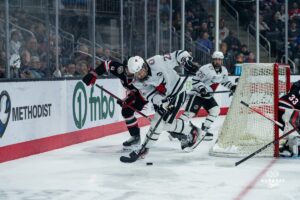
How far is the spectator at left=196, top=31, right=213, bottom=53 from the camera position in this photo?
12519mm

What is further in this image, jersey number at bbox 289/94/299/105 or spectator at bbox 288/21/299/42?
spectator at bbox 288/21/299/42

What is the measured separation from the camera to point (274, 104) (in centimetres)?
638

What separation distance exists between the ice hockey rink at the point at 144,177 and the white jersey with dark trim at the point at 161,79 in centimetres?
60

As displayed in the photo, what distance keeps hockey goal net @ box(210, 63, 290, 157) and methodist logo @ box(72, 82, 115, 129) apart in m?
1.65

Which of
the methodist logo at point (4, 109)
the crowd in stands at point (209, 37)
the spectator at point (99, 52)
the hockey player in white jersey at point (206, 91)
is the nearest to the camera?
the methodist logo at point (4, 109)

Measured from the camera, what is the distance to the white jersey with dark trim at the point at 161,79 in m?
6.25

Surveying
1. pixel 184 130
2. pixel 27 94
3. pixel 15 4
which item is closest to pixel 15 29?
Result: pixel 15 4

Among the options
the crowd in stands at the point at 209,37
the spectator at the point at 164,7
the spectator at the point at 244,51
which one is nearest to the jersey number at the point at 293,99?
the spectator at the point at 164,7

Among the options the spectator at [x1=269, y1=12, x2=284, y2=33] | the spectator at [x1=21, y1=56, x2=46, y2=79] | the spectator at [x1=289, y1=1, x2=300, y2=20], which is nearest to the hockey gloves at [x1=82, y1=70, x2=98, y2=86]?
the spectator at [x1=21, y1=56, x2=46, y2=79]

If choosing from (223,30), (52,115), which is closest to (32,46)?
(52,115)

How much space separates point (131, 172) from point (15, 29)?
2084 millimetres

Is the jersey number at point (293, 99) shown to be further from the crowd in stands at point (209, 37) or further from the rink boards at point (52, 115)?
the crowd in stands at point (209, 37)

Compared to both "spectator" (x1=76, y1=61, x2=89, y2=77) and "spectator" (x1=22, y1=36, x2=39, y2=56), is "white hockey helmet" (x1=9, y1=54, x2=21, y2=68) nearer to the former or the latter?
"spectator" (x1=22, y1=36, x2=39, y2=56)

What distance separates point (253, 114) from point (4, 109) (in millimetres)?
2351
